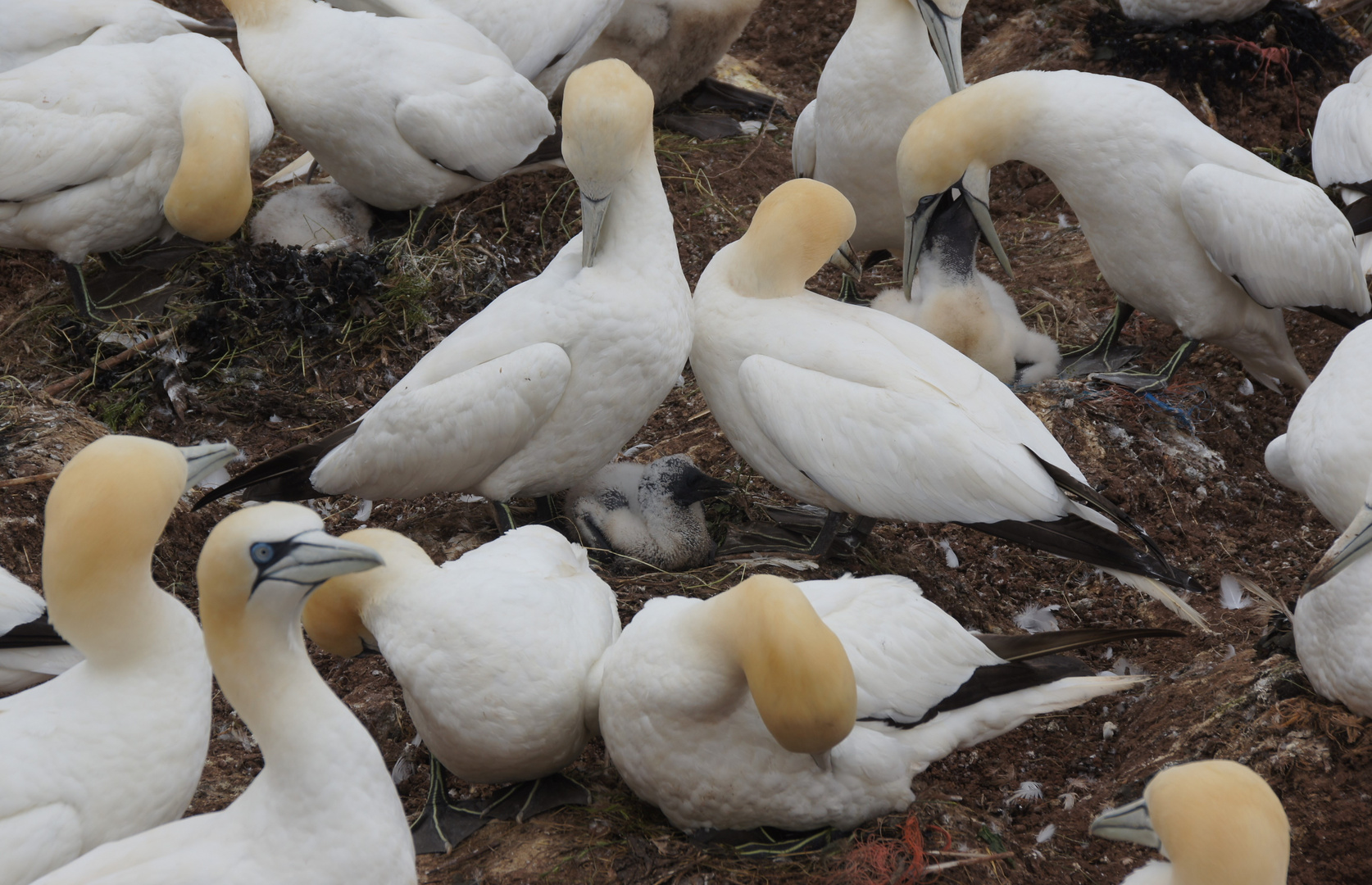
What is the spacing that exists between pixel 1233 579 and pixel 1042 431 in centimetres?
104

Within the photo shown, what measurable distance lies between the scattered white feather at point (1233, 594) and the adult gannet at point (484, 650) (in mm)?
2198

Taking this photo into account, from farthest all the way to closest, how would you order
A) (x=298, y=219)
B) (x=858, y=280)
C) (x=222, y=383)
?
1. (x=858, y=280)
2. (x=298, y=219)
3. (x=222, y=383)

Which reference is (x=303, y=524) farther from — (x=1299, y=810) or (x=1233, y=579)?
(x=1233, y=579)

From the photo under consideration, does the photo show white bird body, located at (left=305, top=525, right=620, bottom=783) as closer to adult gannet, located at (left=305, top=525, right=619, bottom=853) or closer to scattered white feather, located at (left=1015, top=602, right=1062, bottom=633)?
adult gannet, located at (left=305, top=525, right=619, bottom=853)

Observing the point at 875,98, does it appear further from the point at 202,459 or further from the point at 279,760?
the point at 279,760

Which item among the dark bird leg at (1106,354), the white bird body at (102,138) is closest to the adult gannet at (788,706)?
the dark bird leg at (1106,354)

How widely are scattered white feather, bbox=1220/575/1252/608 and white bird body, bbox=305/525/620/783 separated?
225cm

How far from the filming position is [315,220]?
5656 mm

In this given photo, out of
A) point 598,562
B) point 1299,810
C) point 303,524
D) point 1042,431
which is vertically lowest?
point 598,562

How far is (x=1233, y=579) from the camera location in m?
4.39

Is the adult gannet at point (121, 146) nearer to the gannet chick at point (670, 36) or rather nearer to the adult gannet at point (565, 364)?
the adult gannet at point (565, 364)

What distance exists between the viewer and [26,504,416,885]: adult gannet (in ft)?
7.75

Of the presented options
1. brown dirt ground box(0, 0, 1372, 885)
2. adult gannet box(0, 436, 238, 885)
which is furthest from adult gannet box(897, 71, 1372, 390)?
adult gannet box(0, 436, 238, 885)

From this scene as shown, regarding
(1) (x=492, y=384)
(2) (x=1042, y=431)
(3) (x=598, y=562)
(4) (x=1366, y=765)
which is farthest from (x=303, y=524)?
(4) (x=1366, y=765)
